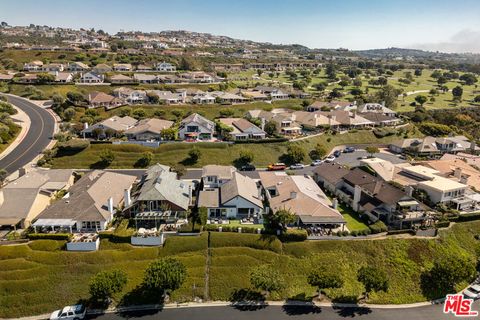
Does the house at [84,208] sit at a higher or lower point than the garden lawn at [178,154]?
lower

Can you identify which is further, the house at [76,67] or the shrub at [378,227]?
the house at [76,67]

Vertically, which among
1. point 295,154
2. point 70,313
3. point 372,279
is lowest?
point 70,313

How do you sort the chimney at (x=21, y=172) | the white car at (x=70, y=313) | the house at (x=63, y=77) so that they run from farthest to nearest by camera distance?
the house at (x=63, y=77) → the chimney at (x=21, y=172) → the white car at (x=70, y=313)

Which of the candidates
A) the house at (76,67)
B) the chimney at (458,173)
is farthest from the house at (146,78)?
the chimney at (458,173)

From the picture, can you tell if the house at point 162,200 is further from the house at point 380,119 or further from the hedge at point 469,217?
the house at point 380,119

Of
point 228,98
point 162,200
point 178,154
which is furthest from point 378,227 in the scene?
point 228,98

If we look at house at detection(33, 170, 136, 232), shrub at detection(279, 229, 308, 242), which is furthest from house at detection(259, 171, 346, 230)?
house at detection(33, 170, 136, 232)

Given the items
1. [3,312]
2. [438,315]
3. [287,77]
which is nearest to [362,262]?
[438,315]

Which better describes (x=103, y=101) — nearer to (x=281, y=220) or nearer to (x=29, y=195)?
(x=29, y=195)
